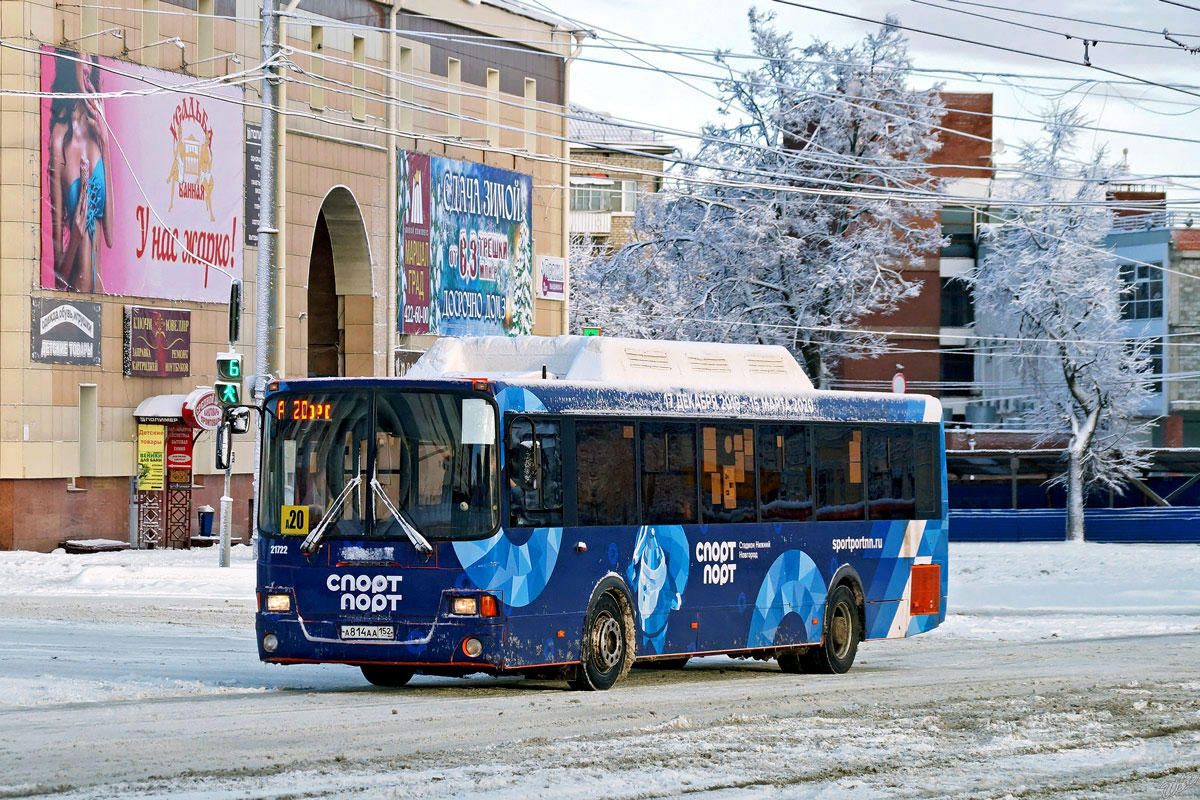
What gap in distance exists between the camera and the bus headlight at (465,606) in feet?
46.8

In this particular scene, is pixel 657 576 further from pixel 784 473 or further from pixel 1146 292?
pixel 1146 292

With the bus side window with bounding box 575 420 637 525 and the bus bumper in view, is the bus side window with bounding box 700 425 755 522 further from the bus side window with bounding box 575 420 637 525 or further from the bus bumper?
the bus bumper

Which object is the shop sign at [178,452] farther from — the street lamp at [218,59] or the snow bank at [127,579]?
the snow bank at [127,579]

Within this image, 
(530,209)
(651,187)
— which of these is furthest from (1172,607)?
(651,187)

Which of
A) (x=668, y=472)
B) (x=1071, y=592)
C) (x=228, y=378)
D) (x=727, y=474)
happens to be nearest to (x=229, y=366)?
(x=228, y=378)

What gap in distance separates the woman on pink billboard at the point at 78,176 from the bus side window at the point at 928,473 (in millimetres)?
22966

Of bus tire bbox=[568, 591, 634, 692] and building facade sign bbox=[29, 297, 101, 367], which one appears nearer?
bus tire bbox=[568, 591, 634, 692]

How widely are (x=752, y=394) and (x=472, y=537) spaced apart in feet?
13.4

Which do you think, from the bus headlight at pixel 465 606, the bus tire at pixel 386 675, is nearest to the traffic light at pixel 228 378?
the bus tire at pixel 386 675

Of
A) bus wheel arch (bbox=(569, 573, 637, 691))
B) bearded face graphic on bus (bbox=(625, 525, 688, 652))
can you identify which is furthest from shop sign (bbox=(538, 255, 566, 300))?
bus wheel arch (bbox=(569, 573, 637, 691))

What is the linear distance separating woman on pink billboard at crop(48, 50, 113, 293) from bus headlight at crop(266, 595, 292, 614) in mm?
25145

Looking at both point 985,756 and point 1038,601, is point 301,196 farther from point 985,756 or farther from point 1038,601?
point 985,756

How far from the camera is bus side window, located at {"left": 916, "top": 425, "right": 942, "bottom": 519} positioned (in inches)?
780

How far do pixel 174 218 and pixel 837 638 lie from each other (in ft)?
86.0
